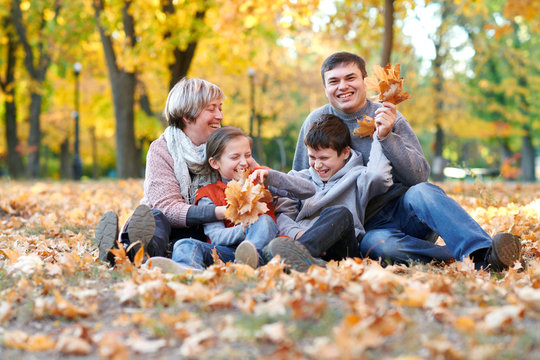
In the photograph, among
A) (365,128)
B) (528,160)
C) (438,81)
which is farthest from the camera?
(528,160)

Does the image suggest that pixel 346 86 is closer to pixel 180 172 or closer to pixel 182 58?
pixel 180 172

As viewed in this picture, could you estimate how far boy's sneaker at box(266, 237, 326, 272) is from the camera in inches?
119

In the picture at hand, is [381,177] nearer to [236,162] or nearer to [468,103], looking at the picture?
[236,162]

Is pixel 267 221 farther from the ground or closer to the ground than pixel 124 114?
closer to the ground

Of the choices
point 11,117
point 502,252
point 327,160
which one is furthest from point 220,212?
point 11,117

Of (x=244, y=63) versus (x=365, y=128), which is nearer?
(x=365, y=128)

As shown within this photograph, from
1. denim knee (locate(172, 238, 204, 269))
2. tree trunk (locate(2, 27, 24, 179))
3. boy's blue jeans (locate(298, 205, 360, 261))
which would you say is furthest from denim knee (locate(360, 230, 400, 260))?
tree trunk (locate(2, 27, 24, 179))

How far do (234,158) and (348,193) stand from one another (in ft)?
2.73

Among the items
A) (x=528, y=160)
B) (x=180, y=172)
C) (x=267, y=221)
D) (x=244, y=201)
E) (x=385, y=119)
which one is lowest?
(x=528, y=160)

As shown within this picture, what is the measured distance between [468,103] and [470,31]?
475 centimetres

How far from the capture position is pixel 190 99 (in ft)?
13.1

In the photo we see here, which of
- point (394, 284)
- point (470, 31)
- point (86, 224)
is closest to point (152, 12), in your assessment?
point (86, 224)

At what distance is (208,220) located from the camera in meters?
3.65

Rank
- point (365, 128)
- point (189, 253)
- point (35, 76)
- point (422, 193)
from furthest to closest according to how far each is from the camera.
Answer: point (35, 76), point (365, 128), point (422, 193), point (189, 253)
